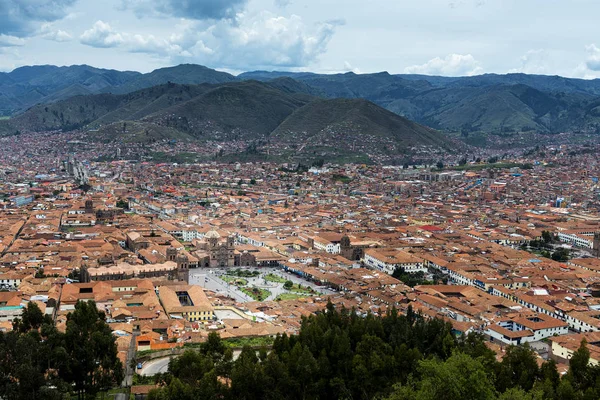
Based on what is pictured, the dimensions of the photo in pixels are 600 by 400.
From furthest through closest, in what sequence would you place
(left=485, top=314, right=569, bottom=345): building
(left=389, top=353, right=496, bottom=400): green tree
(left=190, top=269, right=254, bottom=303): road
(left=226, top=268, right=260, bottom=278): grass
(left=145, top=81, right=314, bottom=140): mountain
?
(left=145, top=81, right=314, bottom=140): mountain < (left=226, top=268, right=260, bottom=278): grass < (left=190, top=269, right=254, bottom=303): road < (left=485, top=314, right=569, bottom=345): building < (left=389, top=353, right=496, bottom=400): green tree

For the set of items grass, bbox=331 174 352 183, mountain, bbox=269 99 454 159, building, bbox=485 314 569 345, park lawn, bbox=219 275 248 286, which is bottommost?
park lawn, bbox=219 275 248 286

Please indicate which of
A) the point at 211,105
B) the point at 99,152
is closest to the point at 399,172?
the point at 99,152

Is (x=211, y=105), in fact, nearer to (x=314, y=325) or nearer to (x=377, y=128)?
(x=377, y=128)

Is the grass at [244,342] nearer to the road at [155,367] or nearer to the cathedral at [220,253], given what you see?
the road at [155,367]

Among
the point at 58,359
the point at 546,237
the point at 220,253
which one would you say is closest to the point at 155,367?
the point at 58,359

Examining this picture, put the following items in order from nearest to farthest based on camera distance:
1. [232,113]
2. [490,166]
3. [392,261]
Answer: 1. [392,261]
2. [490,166]
3. [232,113]

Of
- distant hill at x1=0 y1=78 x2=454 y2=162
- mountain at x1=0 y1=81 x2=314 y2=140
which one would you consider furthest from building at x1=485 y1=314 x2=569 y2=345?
mountain at x1=0 y1=81 x2=314 y2=140

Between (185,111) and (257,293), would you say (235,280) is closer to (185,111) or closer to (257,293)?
(257,293)

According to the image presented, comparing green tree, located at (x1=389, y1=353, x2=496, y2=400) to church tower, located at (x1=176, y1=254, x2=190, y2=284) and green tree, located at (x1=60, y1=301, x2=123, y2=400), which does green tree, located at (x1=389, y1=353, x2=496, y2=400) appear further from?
church tower, located at (x1=176, y1=254, x2=190, y2=284)
